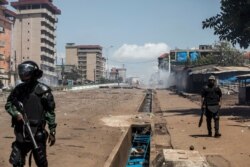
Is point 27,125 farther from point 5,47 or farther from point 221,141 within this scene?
point 5,47

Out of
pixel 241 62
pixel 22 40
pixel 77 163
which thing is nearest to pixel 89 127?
pixel 77 163

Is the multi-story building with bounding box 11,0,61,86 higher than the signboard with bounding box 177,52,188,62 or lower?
higher

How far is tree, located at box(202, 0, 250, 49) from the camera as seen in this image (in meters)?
20.4

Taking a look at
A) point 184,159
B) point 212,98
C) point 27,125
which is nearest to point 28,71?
point 27,125

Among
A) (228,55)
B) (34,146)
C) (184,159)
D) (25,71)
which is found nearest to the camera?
(34,146)

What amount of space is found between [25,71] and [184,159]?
3679 mm

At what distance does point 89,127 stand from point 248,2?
27.0 ft

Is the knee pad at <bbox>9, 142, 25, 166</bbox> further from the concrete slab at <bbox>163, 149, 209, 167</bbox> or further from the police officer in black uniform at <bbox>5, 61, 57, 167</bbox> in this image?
the concrete slab at <bbox>163, 149, 209, 167</bbox>

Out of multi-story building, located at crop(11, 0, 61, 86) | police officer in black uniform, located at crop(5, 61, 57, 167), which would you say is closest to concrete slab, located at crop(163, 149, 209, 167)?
police officer in black uniform, located at crop(5, 61, 57, 167)

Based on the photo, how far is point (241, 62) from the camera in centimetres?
8088

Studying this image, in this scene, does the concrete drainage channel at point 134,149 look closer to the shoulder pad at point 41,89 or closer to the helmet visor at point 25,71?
the shoulder pad at point 41,89

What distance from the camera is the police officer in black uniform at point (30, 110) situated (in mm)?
5914

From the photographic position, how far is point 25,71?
19.4ft

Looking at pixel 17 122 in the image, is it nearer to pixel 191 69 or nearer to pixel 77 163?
pixel 77 163
